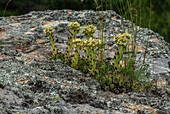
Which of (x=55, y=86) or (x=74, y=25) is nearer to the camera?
(x=55, y=86)

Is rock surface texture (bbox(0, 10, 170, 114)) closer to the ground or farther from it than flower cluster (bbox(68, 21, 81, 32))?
closer to the ground

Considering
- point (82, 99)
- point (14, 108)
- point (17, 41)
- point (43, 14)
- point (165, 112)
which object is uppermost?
point (43, 14)

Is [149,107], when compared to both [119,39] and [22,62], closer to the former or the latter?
[119,39]

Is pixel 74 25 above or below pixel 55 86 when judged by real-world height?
above

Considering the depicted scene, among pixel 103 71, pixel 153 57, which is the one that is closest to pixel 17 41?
pixel 103 71

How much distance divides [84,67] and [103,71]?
10.9 inches

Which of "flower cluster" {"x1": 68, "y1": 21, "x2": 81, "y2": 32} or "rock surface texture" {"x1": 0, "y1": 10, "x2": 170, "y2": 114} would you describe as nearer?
"rock surface texture" {"x1": 0, "y1": 10, "x2": 170, "y2": 114}

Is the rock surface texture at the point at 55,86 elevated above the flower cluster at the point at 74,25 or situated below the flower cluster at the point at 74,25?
below

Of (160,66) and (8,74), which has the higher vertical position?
(8,74)

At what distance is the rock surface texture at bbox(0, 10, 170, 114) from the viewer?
207 cm

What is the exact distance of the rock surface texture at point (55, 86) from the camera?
2072 millimetres

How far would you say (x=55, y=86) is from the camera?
245 cm

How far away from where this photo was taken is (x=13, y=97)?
205 cm

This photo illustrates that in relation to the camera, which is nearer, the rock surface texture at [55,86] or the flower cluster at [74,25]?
the rock surface texture at [55,86]
